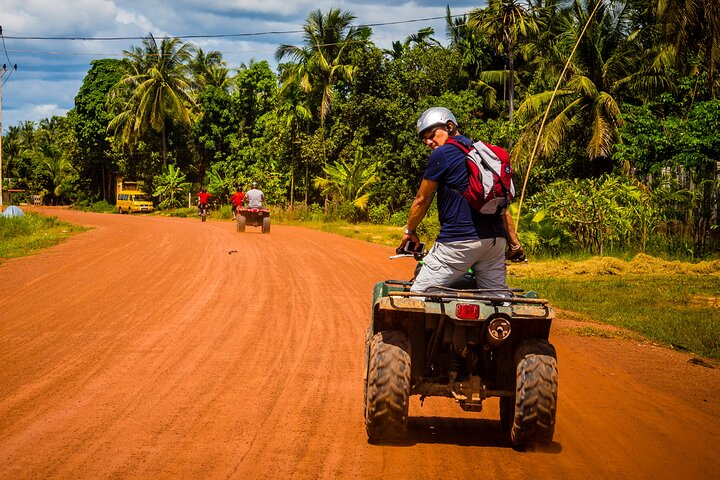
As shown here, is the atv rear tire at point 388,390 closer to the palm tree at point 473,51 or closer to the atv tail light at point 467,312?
the atv tail light at point 467,312

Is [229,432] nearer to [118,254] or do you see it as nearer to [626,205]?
[118,254]

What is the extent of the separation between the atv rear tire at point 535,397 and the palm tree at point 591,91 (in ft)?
84.3

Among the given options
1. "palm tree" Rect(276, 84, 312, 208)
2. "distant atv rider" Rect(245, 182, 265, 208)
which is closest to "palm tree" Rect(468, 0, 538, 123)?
"palm tree" Rect(276, 84, 312, 208)

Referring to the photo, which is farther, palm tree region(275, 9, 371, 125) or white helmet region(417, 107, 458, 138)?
palm tree region(275, 9, 371, 125)

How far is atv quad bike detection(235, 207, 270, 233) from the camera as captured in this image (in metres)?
26.9

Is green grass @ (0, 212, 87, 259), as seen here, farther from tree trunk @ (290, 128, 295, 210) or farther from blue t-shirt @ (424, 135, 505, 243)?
blue t-shirt @ (424, 135, 505, 243)

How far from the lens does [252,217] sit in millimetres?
27203

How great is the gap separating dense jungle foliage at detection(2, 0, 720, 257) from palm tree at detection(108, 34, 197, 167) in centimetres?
15

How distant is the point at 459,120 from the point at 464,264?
33291 mm

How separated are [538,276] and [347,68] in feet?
90.0

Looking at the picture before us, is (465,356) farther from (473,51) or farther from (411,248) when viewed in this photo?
(473,51)

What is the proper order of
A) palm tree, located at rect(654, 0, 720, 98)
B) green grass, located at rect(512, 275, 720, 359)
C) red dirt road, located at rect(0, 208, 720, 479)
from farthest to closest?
palm tree, located at rect(654, 0, 720, 98), green grass, located at rect(512, 275, 720, 359), red dirt road, located at rect(0, 208, 720, 479)

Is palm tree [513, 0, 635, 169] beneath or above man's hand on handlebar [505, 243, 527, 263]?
above

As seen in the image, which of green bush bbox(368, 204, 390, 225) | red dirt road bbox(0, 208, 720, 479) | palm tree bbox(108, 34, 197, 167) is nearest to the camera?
red dirt road bbox(0, 208, 720, 479)
